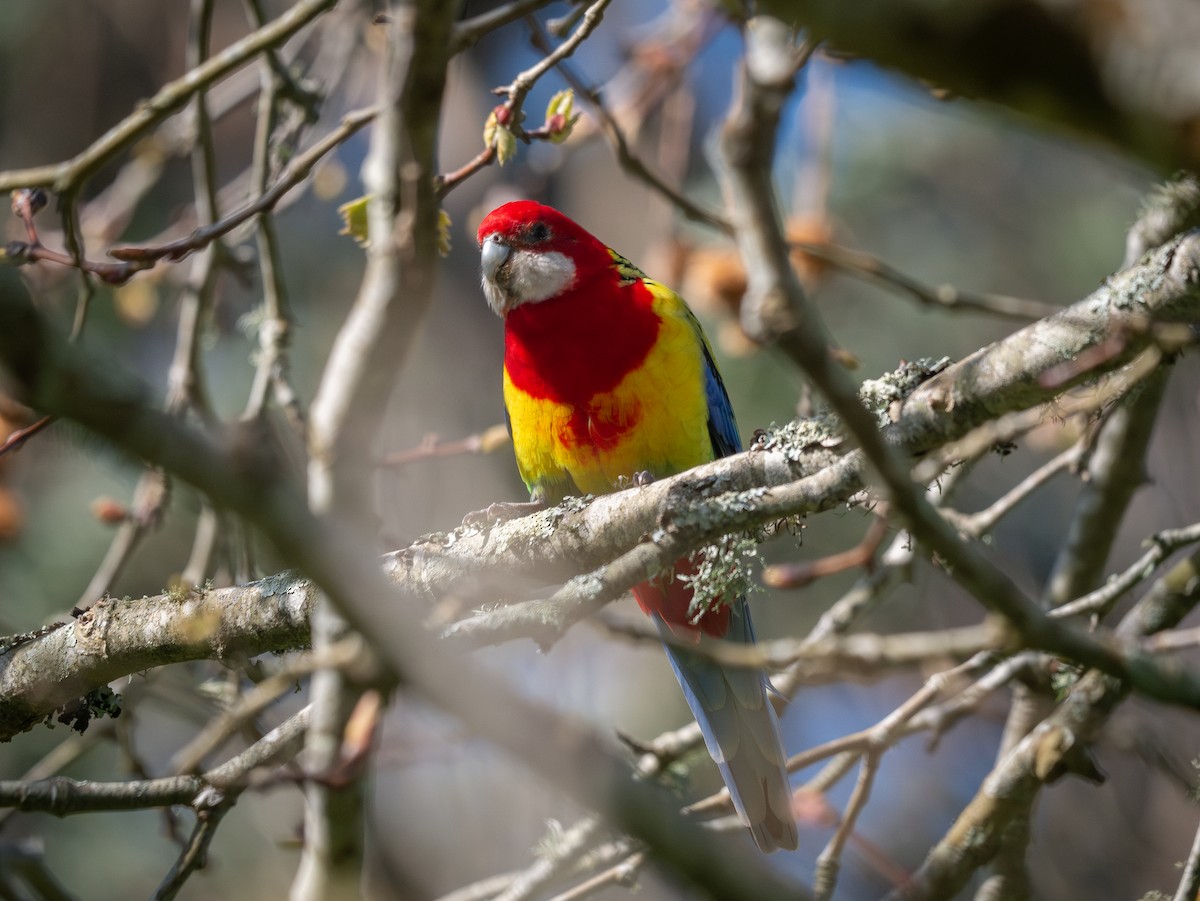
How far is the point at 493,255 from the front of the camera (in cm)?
446

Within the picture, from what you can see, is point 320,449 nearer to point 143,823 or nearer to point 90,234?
point 90,234

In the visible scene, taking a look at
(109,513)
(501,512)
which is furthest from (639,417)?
(109,513)

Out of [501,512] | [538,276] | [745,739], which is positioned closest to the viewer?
[501,512]

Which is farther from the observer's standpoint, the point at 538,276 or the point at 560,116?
the point at 538,276

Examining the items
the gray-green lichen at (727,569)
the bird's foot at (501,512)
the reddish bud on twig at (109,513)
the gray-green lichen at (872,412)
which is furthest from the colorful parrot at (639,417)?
the reddish bud on twig at (109,513)

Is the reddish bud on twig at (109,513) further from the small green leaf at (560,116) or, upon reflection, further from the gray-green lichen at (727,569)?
the gray-green lichen at (727,569)

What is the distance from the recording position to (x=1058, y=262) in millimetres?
7652

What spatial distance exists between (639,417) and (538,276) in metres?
0.87

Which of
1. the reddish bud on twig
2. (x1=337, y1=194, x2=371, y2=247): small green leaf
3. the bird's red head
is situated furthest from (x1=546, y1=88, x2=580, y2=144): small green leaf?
the reddish bud on twig

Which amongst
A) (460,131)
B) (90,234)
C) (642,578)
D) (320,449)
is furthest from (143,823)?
(642,578)

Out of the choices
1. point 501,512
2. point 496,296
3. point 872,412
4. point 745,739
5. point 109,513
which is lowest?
point 745,739

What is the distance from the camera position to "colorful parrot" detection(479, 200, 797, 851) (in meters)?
3.84

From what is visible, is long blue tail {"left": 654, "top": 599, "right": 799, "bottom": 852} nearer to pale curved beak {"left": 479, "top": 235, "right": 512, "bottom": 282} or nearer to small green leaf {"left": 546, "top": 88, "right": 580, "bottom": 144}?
pale curved beak {"left": 479, "top": 235, "right": 512, "bottom": 282}

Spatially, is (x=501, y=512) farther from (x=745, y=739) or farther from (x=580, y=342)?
(x=745, y=739)
